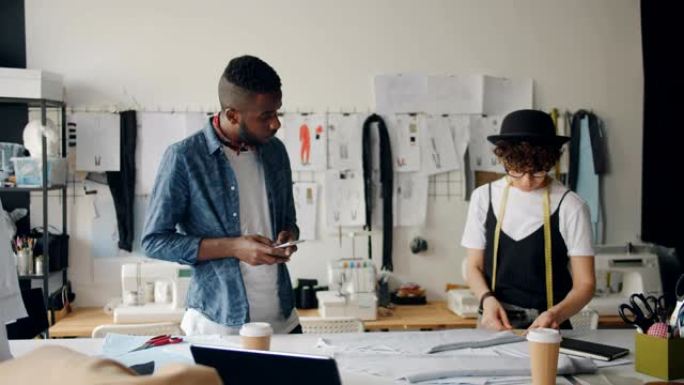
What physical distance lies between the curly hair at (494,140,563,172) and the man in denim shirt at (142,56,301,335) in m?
0.78

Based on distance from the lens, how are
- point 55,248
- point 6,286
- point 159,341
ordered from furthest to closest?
point 55,248 < point 159,341 < point 6,286

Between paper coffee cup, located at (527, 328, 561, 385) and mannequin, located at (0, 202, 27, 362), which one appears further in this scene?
paper coffee cup, located at (527, 328, 561, 385)

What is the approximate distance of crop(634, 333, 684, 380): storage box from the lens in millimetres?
1759

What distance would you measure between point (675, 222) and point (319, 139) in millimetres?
2204

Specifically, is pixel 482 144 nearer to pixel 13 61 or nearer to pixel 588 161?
pixel 588 161

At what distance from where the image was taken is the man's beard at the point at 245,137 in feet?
7.52

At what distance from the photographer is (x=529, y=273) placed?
8.00ft

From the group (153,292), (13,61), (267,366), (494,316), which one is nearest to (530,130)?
(494,316)

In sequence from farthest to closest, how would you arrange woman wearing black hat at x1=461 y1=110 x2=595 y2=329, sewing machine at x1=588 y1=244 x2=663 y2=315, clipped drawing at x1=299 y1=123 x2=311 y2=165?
1. clipped drawing at x1=299 y1=123 x2=311 y2=165
2. sewing machine at x1=588 y1=244 x2=663 y2=315
3. woman wearing black hat at x1=461 y1=110 x2=595 y2=329

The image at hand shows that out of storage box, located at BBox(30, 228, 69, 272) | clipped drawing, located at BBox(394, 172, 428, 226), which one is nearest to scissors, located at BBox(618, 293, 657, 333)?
clipped drawing, located at BBox(394, 172, 428, 226)

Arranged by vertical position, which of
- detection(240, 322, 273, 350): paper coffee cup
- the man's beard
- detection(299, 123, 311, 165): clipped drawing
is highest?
detection(299, 123, 311, 165): clipped drawing

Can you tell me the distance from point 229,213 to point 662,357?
1300 millimetres

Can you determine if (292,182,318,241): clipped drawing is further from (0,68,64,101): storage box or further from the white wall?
(0,68,64,101): storage box

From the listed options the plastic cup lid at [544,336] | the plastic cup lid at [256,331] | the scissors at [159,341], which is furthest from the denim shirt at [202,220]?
the plastic cup lid at [544,336]
